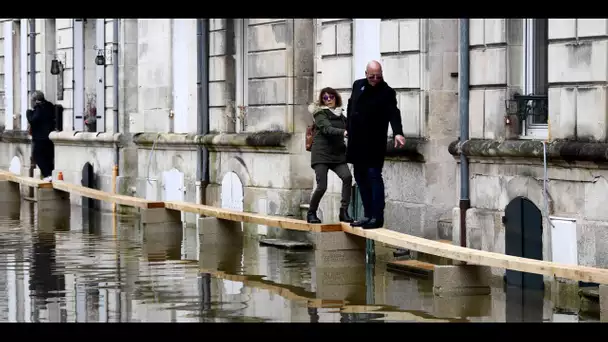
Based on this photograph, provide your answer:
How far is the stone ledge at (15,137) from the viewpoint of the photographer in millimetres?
32219

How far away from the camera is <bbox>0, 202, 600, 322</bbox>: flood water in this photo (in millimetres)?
12078

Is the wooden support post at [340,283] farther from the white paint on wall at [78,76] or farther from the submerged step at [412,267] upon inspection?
the white paint on wall at [78,76]

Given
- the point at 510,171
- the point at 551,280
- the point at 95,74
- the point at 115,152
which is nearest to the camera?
the point at 551,280

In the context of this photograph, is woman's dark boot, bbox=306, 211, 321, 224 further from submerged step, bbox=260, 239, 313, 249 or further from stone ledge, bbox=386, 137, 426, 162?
submerged step, bbox=260, 239, 313, 249

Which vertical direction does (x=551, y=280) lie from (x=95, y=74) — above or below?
below

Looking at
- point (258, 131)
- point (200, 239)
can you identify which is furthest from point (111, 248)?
point (258, 131)

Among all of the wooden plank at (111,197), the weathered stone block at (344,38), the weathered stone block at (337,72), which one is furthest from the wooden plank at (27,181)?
the weathered stone block at (344,38)

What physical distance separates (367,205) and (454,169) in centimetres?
183

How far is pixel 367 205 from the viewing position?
1498 cm

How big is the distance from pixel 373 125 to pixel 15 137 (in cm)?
1963

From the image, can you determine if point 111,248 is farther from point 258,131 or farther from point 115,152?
point 115,152

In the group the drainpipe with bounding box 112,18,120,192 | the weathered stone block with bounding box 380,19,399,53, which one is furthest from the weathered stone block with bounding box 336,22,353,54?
the drainpipe with bounding box 112,18,120,192

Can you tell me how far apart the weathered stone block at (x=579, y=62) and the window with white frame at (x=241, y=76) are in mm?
8080

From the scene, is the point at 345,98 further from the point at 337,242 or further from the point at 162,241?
the point at 337,242
